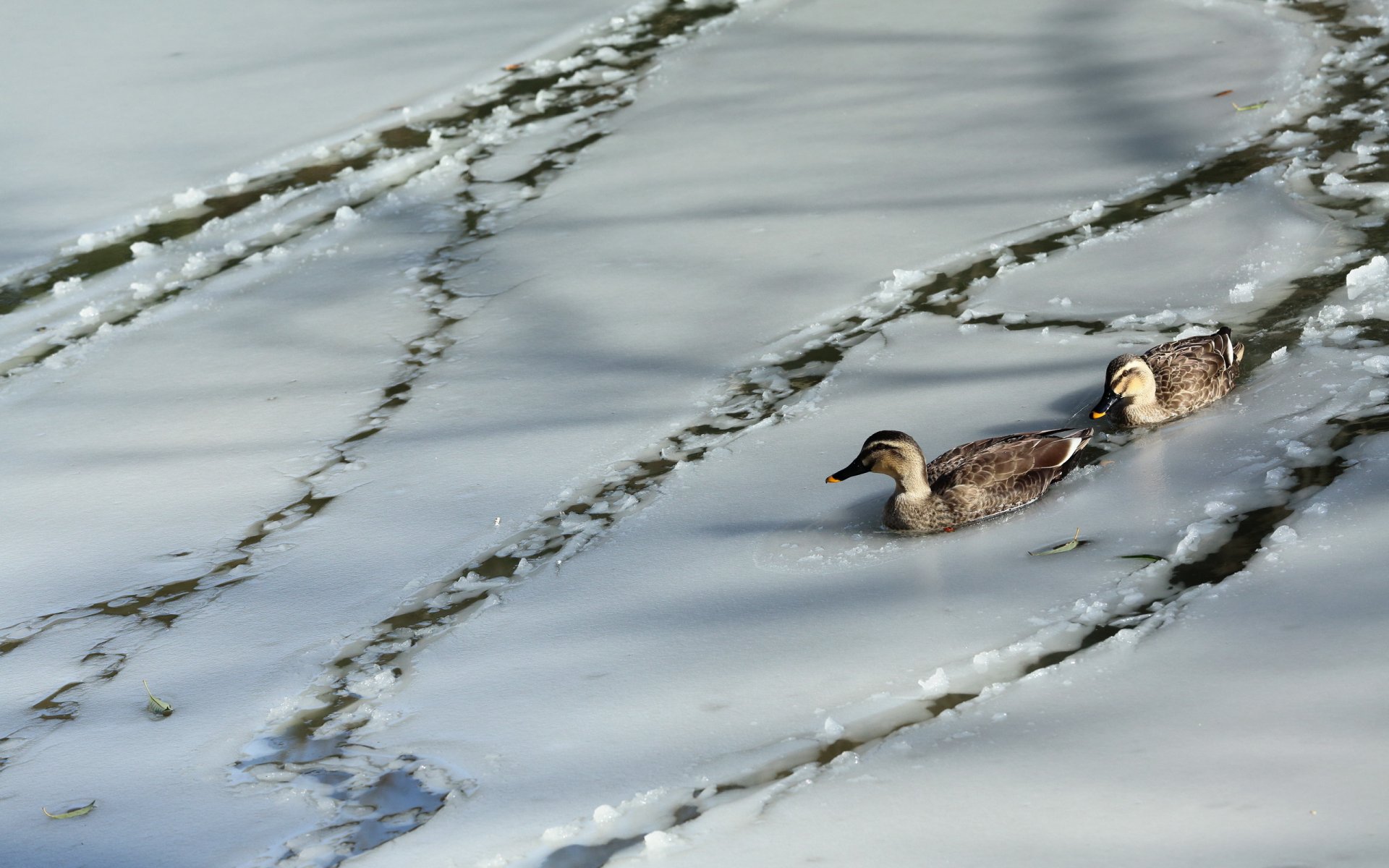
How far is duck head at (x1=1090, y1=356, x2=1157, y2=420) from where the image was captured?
12.4 ft

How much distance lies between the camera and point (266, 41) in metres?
8.74

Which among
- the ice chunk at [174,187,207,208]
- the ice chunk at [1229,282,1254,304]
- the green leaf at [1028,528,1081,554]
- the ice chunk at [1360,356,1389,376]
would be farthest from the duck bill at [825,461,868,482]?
the ice chunk at [174,187,207,208]

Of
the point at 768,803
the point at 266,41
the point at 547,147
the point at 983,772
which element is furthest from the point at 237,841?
the point at 266,41

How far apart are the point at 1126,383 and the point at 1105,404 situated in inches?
3.2

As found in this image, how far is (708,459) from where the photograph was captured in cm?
413

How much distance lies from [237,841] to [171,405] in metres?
2.48

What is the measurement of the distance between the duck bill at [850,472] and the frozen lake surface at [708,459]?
0.46 feet

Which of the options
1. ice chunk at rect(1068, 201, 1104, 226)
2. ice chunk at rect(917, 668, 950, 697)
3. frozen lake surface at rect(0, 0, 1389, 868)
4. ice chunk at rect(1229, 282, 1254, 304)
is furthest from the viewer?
ice chunk at rect(1068, 201, 1104, 226)

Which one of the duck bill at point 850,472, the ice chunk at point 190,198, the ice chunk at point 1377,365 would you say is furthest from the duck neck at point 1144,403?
the ice chunk at point 190,198

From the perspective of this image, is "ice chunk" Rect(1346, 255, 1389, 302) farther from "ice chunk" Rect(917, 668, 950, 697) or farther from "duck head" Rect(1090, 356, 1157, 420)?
"ice chunk" Rect(917, 668, 950, 697)

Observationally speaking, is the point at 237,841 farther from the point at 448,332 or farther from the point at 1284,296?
the point at 1284,296

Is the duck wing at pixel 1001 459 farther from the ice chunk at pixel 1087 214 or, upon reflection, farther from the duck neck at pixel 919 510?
the ice chunk at pixel 1087 214

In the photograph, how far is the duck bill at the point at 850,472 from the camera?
3682mm

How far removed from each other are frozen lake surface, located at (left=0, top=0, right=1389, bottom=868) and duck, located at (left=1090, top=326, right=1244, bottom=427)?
0.08m
